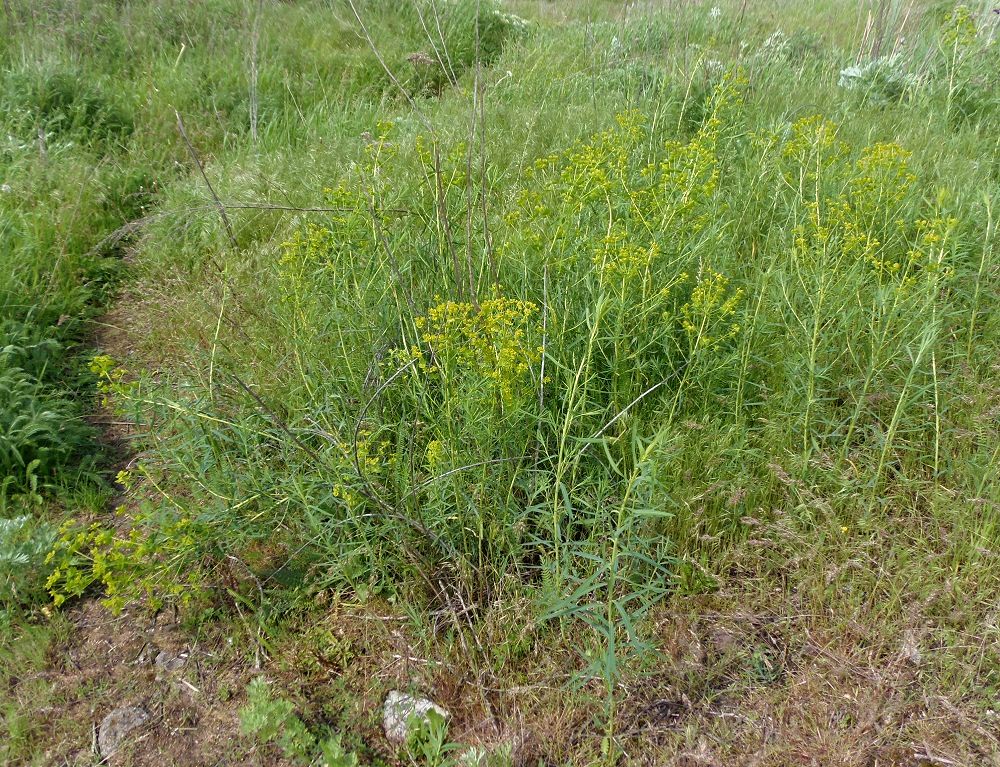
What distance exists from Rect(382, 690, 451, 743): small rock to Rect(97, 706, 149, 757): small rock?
0.70m

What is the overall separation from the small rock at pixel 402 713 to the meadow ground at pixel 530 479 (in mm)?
27

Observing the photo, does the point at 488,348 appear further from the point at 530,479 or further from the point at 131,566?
the point at 131,566

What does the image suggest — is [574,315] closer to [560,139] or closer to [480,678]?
[480,678]

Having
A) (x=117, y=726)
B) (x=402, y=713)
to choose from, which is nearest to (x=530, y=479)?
(x=402, y=713)

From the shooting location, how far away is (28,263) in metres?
3.71

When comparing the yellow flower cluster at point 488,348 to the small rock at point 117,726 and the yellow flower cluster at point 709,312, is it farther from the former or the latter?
the small rock at point 117,726

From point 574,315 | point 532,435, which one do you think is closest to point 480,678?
point 532,435

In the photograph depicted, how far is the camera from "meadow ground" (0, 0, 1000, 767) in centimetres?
214

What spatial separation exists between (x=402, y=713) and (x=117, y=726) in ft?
2.69

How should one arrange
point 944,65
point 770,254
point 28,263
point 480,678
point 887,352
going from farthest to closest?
1. point 944,65
2. point 28,263
3. point 770,254
4. point 887,352
5. point 480,678

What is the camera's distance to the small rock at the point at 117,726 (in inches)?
85.6

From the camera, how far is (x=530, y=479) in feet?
8.23


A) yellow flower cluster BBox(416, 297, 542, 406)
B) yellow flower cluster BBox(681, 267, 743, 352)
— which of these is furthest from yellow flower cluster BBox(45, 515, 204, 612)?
yellow flower cluster BBox(681, 267, 743, 352)

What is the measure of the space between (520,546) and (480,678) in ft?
1.30
